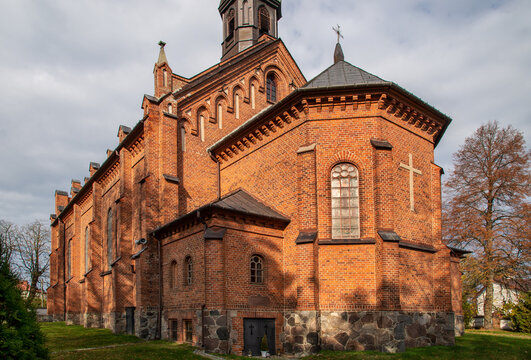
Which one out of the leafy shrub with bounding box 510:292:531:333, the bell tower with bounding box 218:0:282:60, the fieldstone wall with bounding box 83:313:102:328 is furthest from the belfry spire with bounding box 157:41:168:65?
the leafy shrub with bounding box 510:292:531:333

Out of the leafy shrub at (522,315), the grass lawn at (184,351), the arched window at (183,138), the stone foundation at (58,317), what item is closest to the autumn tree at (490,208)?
the leafy shrub at (522,315)

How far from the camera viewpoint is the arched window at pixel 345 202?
1426 centimetres

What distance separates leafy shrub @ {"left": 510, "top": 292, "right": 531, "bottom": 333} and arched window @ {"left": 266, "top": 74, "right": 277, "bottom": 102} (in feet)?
67.1

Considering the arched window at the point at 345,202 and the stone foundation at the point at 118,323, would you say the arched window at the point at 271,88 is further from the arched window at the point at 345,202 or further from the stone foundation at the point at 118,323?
the stone foundation at the point at 118,323

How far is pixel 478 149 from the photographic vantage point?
98.4ft

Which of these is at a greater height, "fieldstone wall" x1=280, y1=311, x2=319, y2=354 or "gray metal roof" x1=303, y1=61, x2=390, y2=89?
"gray metal roof" x1=303, y1=61, x2=390, y2=89

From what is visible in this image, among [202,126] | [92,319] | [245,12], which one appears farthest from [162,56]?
[92,319]

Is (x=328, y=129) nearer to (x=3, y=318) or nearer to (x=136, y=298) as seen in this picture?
(x=136, y=298)

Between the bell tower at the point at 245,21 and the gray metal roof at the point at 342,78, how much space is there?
936cm

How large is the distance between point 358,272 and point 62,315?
26830 mm

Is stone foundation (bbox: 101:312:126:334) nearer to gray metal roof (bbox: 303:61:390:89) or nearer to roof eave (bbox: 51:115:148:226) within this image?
roof eave (bbox: 51:115:148:226)

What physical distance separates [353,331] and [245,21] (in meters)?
18.2

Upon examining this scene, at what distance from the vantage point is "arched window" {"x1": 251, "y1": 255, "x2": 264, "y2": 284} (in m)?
14.8

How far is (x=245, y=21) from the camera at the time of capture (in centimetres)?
2466
